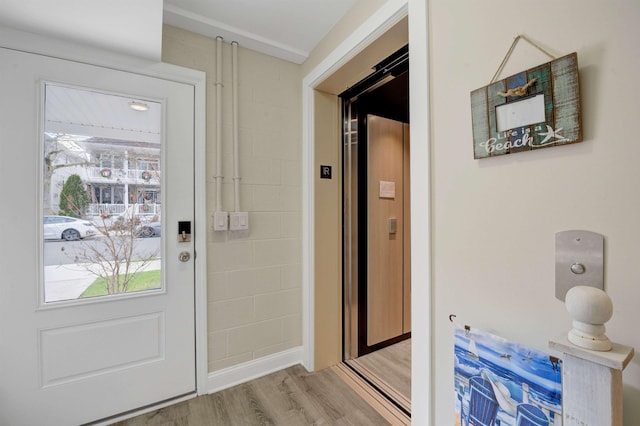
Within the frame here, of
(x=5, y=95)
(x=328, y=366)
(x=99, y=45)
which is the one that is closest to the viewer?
(x=5, y=95)

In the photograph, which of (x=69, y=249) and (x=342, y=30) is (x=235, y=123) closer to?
(x=342, y=30)

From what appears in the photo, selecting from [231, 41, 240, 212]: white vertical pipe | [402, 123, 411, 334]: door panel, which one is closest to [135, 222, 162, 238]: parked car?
[231, 41, 240, 212]: white vertical pipe

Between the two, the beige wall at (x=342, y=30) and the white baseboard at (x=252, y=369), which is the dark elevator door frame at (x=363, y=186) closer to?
the beige wall at (x=342, y=30)

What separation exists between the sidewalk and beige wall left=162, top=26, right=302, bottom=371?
0.66 metres

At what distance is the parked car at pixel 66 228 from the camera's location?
1.43 meters

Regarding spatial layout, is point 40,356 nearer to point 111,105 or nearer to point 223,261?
point 223,261

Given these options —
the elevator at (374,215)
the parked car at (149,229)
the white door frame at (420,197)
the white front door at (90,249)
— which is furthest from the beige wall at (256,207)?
the white door frame at (420,197)

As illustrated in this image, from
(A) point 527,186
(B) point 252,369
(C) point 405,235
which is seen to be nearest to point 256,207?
(B) point 252,369

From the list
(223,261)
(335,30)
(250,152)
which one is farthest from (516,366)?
(335,30)

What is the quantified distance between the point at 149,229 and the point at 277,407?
1.38 m

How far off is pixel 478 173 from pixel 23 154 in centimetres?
216

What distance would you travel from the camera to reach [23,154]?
1373 mm

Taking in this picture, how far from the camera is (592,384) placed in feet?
1.78

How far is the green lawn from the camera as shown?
151 centimetres
